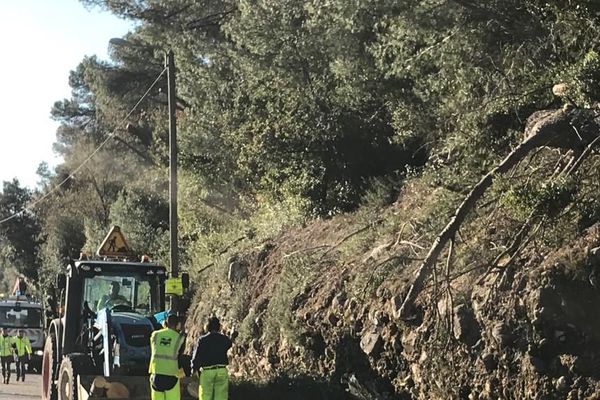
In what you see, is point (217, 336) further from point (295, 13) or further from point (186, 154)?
point (186, 154)

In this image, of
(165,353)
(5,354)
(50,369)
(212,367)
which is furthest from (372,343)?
(5,354)

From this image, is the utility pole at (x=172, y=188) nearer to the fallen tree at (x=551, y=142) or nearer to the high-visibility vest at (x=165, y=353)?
the high-visibility vest at (x=165, y=353)

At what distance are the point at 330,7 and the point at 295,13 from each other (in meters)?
3.75

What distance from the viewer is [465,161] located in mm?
13766

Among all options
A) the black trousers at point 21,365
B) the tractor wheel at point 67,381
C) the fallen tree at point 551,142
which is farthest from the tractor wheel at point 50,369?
the black trousers at point 21,365

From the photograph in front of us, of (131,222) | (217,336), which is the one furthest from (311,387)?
(131,222)

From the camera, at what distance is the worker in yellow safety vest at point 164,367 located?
38.8 feet

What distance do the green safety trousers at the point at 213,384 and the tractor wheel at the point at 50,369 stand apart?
3952 mm

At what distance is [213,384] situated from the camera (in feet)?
39.7

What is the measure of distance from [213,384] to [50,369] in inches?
187

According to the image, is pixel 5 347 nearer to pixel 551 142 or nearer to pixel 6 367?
pixel 6 367

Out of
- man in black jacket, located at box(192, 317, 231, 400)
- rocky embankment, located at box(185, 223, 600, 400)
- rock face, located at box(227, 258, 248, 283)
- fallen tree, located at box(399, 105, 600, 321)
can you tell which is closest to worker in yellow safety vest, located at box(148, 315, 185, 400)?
man in black jacket, located at box(192, 317, 231, 400)

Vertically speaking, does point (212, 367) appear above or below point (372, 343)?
below

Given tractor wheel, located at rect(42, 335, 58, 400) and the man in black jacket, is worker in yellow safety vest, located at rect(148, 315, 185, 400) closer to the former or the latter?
the man in black jacket
